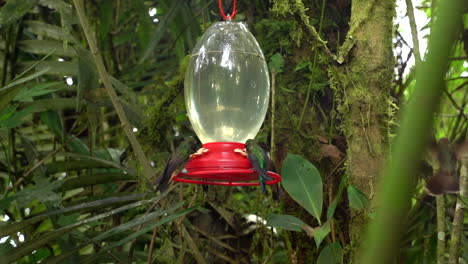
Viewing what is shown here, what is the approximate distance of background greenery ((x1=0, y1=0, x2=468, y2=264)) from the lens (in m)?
1.32

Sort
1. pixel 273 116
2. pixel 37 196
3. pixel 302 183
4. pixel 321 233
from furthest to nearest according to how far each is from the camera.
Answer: pixel 273 116 → pixel 37 196 → pixel 302 183 → pixel 321 233

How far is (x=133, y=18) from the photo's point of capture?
257 centimetres

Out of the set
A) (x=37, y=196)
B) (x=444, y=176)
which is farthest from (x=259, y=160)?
(x=37, y=196)

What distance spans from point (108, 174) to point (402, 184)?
1.72 metres

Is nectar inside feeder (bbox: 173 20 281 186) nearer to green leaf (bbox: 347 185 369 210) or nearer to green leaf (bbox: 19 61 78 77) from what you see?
green leaf (bbox: 347 185 369 210)

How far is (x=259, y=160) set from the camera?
3.49 ft

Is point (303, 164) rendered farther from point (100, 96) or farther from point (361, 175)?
point (100, 96)

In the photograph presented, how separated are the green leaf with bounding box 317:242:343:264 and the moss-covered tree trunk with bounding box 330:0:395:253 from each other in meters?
0.09

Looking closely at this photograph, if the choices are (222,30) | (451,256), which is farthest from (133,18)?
(451,256)

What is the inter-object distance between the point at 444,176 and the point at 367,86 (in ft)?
0.99

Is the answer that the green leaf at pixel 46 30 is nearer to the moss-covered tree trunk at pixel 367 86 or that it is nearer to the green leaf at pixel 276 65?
the green leaf at pixel 276 65

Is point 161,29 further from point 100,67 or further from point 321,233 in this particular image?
point 321,233

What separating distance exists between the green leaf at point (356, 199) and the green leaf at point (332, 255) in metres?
0.11

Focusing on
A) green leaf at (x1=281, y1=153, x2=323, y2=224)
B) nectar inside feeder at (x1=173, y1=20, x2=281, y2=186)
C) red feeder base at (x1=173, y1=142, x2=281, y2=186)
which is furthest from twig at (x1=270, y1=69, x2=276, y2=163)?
red feeder base at (x1=173, y1=142, x2=281, y2=186)
